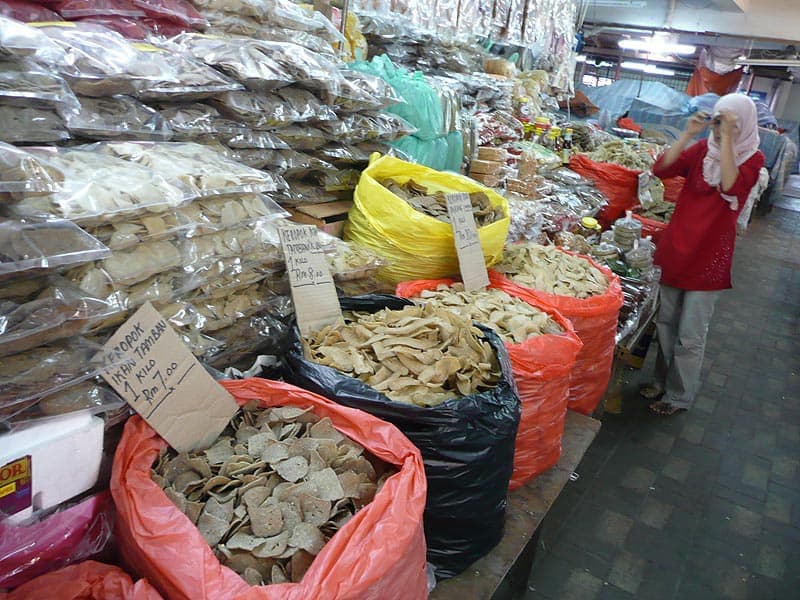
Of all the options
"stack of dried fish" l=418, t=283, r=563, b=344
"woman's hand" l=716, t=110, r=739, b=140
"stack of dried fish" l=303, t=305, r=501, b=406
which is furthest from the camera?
"woman's hand" l=716, t=110, r=739, b=140

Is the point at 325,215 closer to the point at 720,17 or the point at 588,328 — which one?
the point at 588,328

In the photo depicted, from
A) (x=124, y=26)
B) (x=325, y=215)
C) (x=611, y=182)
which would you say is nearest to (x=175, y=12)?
(x=124, y=26)

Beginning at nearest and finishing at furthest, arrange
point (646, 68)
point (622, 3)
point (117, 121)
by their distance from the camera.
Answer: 1. point (117, 121)
2. point (622, 3)
3. point (646, 68)

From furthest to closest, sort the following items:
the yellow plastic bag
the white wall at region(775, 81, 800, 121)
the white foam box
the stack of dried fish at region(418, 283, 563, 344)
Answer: the white wall at region(775, 81, 800, 121) < the yellow plastic bag < the stack of dried fish at region(418, 283, 563, 344) < the white foam box

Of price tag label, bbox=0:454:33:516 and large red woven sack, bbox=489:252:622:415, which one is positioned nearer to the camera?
price tag label, bbox=0:454:33:516

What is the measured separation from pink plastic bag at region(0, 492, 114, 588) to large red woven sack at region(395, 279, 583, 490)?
955 mm

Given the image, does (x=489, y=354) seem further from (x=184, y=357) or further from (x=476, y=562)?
(x=184, y=357)

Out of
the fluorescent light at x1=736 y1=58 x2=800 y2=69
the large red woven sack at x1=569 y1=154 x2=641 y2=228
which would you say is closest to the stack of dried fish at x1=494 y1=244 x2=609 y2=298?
the large red woven sack at x1=569 y1=154 x2=641 y2=228

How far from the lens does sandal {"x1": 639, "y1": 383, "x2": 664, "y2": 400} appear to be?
126 inches

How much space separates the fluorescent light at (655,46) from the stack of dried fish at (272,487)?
12048 millimetres

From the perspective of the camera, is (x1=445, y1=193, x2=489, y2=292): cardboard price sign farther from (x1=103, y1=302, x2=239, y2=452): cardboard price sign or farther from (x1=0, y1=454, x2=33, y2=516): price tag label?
(x1=0, y1=454, x2=33, y2=516): price tag label

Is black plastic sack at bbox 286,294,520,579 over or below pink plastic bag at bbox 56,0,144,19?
below

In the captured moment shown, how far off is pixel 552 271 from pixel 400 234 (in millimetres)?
683

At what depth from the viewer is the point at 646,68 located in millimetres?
14766
